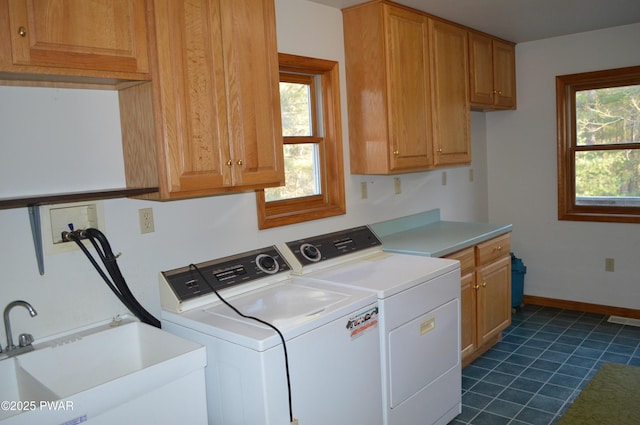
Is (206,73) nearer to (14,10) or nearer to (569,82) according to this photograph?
(14,10)

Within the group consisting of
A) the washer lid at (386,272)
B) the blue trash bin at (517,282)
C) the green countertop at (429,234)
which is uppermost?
the green countertop at (429,234)

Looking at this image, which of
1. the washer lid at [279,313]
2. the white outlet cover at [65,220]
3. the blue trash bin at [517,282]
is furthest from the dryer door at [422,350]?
the blue trash bin at [517,282]

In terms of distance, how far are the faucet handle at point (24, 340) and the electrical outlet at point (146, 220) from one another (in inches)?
22.8

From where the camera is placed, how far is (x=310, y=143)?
120 inches

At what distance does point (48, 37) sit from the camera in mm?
1531

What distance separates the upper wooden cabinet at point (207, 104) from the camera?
185cm

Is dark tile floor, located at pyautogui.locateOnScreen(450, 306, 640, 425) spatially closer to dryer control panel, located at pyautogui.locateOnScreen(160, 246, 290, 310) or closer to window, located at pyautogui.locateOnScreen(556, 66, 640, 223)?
window, located at pyautogui.locateOnScreen(556, 66, 640, 223)

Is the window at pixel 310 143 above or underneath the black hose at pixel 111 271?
above

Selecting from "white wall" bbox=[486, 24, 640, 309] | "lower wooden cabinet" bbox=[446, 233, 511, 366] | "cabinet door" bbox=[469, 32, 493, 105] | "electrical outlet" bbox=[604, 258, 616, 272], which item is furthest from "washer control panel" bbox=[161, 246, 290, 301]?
"electrical outlet" bbox=[604, 258, 616, 272]

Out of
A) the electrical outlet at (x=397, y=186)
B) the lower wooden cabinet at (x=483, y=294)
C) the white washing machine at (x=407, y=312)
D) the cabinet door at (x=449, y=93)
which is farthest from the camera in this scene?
the electrical outlet at (x=397, y=186)

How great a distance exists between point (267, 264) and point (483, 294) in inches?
65.7

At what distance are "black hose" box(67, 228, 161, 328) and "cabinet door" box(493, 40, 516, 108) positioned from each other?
331cm

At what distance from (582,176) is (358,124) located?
2.48 m

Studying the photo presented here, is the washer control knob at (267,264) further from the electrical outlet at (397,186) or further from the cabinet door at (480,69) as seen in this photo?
the cabinet door at (480,69)
